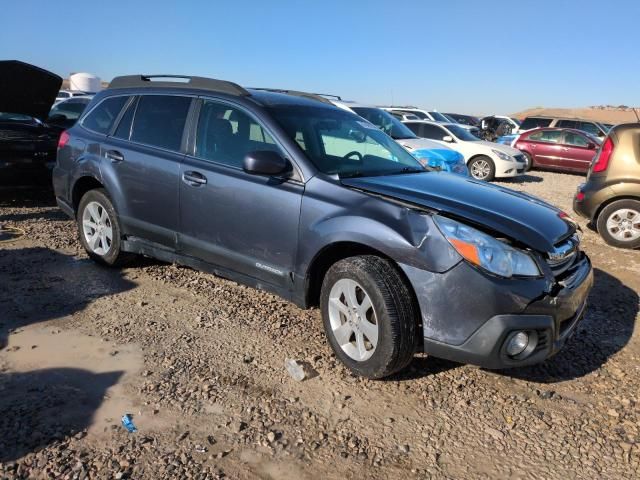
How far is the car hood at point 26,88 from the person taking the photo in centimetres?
740

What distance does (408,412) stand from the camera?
3055 millimetres

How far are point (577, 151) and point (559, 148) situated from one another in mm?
506

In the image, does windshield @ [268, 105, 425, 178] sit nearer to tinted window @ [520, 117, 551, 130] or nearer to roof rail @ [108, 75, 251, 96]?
roof rail @ [108, 75, 251, 96]

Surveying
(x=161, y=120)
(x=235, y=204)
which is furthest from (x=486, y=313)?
(x=161, y=120)

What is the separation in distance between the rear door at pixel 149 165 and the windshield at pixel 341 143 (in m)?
0.97

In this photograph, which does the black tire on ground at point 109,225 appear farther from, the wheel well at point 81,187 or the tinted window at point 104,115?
the tinted window at point 104,115

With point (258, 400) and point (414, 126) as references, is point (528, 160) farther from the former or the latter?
point (258, 400)

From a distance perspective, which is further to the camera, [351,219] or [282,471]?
[351,219]

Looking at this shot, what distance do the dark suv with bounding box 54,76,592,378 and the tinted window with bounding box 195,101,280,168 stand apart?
13mm

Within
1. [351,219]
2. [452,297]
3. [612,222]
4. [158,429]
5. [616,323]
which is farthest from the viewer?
[612,222]

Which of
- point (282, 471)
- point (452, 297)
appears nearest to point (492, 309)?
point (452, 297)

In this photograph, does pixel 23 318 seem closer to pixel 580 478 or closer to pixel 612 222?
pixel 580 478

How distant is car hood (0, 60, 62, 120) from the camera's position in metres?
7.40

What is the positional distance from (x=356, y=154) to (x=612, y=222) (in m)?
4.67
